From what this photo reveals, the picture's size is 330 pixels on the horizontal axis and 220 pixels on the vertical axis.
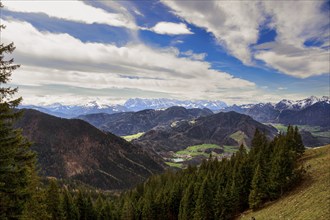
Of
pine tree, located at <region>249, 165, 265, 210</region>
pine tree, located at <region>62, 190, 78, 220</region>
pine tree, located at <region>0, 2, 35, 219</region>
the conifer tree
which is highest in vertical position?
pine tree, located at <region>0, 2, 35, 219</region>

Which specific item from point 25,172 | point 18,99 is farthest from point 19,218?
point 18,99

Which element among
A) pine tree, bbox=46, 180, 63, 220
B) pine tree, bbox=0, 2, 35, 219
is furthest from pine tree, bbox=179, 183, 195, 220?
pine tree, bbox=0, 2, 35, 219

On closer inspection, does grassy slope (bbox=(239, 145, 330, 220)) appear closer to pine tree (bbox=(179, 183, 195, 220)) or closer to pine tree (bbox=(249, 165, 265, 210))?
pine tree (bbox=(249, 165, 265, 210))

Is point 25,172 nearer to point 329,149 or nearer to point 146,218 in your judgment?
point 146,218

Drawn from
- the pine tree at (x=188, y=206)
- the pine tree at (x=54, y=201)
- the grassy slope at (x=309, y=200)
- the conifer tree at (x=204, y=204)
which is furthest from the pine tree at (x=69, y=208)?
the grassy slope at (x=309, y=200)

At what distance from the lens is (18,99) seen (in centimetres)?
2333

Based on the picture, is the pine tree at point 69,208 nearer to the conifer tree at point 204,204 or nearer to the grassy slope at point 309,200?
the conifer tree at point 204,204

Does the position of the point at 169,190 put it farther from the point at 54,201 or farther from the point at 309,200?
the point at 309,200

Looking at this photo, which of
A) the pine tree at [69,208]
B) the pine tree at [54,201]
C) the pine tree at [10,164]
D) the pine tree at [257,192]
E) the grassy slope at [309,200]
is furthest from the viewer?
the pine tree at [69,208]

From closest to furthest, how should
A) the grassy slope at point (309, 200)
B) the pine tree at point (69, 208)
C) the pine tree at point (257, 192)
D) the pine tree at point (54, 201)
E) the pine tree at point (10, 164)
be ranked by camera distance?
1. the pine tree at point (10, 164)
2. the grassy slope at point (309, 200)
3. the pine tree at point (54, 201)
4. the pine tree at point (257, 192)
5. the pine tree at point (69, 208)

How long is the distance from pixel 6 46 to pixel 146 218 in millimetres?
86497

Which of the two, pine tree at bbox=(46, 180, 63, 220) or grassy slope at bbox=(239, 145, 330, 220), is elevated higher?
grassy slope at bbox=(239, 145, 330, 220)

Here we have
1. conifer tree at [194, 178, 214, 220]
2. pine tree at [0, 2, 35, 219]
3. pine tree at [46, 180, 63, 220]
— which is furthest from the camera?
conifer tree at [194, 178, 214, 220]

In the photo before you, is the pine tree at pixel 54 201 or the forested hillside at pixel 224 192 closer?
the pine tree at pixel 54 201
